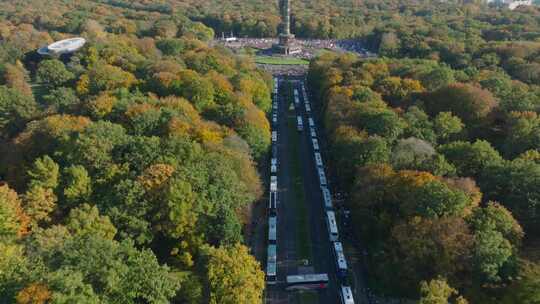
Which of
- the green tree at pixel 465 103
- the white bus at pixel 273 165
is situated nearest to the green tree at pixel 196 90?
the white bus at pixel 273 165

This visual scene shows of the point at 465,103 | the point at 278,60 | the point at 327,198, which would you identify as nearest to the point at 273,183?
the point at 327,198

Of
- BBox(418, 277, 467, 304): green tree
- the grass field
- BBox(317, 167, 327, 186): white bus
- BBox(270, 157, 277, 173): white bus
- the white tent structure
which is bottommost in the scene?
BBox(317, 167, 327, 186): white bus

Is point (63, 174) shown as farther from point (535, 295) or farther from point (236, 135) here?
point (535, 295)

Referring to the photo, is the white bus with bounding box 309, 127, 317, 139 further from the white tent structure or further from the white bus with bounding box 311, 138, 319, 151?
the white tent structure

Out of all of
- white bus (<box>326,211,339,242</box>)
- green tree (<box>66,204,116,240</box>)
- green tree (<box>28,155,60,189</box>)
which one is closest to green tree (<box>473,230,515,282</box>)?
white bus (<box>326,211,339,242</box>)

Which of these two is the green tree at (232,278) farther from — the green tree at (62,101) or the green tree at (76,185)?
the green tree at (62,101)

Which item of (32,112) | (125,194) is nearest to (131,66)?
(32,112)

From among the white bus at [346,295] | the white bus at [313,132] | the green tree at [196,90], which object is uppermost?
the green tree at [196,90]
